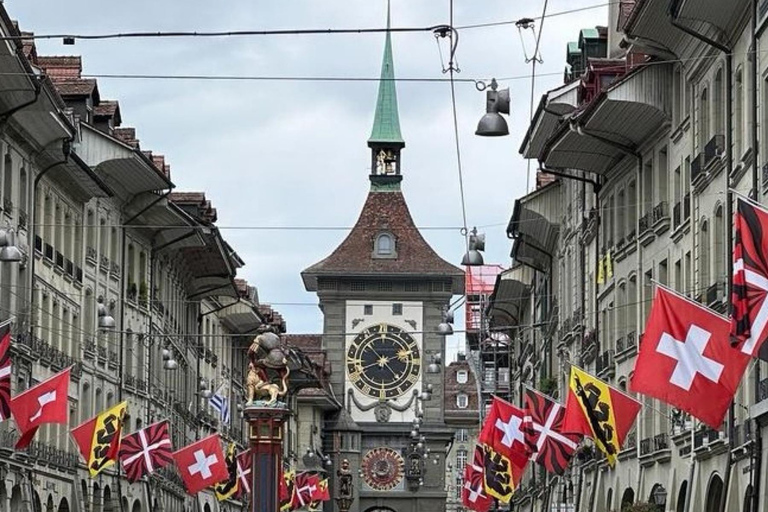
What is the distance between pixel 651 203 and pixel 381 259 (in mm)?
105183

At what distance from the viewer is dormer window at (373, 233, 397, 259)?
15885 cm

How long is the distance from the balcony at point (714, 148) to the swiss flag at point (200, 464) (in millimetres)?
22530

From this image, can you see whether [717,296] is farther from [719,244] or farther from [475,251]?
[475,251]

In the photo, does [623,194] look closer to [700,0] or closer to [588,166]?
[588,166]

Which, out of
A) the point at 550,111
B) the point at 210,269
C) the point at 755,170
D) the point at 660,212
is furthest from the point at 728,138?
the point at 210,269

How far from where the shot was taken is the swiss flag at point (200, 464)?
6188cm

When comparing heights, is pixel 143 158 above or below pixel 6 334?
above

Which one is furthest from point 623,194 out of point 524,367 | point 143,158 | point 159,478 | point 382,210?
point 382,210

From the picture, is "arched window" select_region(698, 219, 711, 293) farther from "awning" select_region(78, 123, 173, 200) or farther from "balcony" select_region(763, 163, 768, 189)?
"awning" select_region(78, 123, 173, 200)

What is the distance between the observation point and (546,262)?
8244 cm

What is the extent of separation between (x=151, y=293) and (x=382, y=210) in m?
86.0

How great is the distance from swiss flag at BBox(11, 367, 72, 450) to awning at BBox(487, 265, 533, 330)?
5080cm

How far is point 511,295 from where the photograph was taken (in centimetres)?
10162

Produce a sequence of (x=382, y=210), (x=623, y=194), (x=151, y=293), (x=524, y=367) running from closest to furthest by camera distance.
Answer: (x=623, y=194), (x=151, y=293), (x=524, y=367), (x=382, y=210)
